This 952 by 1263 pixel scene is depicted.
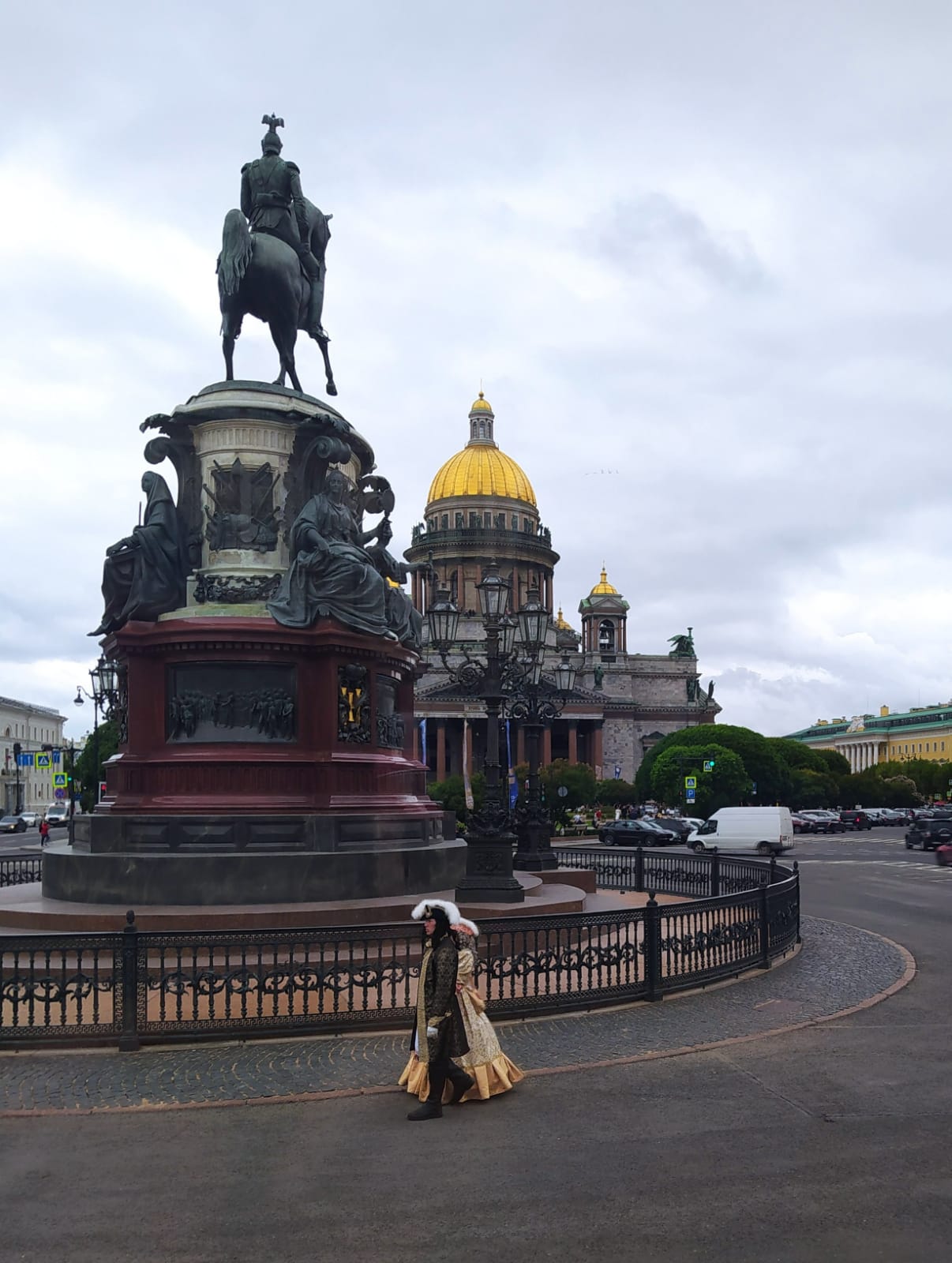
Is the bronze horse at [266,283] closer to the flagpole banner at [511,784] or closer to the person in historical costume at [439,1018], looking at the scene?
the person in historical costume at [439,1018]

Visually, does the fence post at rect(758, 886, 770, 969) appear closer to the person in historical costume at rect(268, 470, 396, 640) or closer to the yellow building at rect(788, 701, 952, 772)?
the person in historical costume at rect(268, 470, 396, 640)

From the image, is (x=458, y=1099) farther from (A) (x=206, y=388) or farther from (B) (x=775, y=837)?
(B) (x=775, y=837)

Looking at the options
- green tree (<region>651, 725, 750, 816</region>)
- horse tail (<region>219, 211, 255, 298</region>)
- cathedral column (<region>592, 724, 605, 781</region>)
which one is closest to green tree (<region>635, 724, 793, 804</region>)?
green tree (<region>651, 725, 750, 816</region>)

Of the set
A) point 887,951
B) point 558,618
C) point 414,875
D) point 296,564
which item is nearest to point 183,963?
point 414,875

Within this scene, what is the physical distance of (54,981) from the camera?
404 inches

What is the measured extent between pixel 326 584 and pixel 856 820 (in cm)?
7312

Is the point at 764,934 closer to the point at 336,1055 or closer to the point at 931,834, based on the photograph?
the point at 336,1055

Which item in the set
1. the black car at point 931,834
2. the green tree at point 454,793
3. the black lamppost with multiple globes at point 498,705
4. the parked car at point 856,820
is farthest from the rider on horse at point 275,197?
the parked car at point 856,820

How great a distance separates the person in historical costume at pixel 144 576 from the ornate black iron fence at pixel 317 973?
5.55 metres

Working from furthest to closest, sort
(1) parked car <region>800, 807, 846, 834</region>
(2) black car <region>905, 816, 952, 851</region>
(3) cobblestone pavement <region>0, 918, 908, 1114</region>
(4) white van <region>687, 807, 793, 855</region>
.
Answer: (1) parked car <region>800, 807, 846, 834</region> → (2) black car <region>905, 816, 952, 851</region> → (4) white van <region>687, 807, 793, 855</region> → (3) cobblestone pavement <region>0, 918, 908, 1114</region>

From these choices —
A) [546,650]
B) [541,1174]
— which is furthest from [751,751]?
[541,1174]

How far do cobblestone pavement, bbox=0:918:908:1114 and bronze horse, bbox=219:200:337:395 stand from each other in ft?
38.6

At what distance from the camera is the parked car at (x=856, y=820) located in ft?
269

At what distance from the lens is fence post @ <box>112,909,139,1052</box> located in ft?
32.9
